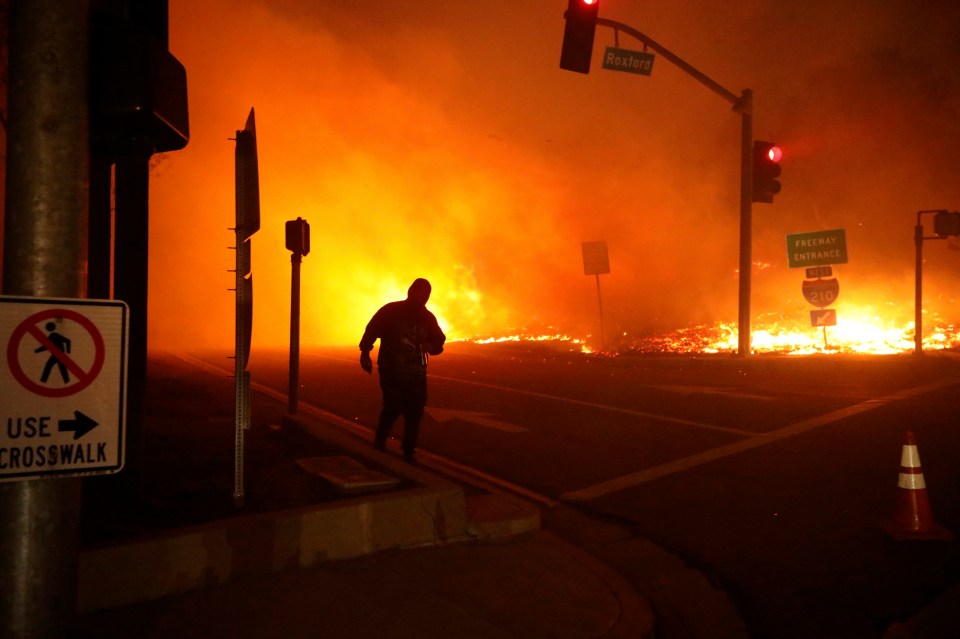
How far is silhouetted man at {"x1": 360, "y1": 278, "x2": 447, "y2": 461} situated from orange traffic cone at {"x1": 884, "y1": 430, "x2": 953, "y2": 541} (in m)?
3.59

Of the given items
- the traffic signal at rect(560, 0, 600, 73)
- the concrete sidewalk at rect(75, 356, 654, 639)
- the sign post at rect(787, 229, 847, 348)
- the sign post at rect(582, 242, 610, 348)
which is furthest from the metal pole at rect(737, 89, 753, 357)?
the concrete sidewalk at rect(75, 356, 654, 639)

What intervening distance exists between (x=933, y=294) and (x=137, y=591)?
2481cm

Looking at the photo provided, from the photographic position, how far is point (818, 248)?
1723 centimetres

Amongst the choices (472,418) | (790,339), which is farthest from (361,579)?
(790,339)

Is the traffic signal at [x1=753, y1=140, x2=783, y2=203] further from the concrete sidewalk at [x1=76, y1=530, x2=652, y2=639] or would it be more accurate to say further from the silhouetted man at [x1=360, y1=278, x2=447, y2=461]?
the concrete sidewalk at [x1=76, y1=530, x2=652, y2=639]

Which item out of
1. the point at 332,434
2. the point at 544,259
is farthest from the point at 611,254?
the point at 332,434

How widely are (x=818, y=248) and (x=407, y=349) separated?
1320cm

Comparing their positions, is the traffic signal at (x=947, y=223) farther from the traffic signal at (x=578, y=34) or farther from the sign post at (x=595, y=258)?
the traffic signal at (x=578, y=34)

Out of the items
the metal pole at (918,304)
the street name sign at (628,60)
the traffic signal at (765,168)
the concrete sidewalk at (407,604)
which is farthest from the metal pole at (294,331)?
the metal pole at (918,304)

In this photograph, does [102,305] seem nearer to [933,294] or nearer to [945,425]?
[945,425]

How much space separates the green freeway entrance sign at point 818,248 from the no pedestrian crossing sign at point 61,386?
16.9 metres

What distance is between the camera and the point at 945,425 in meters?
8.70

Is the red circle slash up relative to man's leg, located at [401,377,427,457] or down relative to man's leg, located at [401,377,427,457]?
up

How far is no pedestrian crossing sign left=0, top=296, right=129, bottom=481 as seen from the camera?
2141 millimetres
